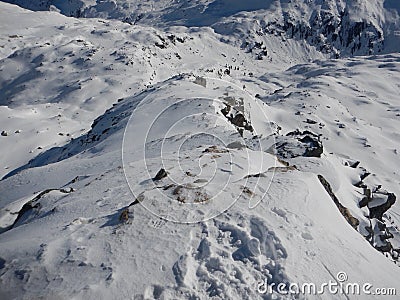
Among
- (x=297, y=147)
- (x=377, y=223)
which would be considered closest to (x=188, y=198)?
(x=297, y=147)

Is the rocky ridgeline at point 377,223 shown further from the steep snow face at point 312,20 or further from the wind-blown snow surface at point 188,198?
the steep snow face at point 312,20

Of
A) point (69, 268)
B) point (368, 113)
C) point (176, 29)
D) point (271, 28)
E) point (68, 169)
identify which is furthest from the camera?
point (271, 28)

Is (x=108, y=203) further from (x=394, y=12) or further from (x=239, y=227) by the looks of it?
(x=394, y=12)

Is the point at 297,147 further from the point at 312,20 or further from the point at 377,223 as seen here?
the point at 312,20

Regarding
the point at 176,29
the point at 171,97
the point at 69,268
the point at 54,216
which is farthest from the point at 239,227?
the point at 176,29

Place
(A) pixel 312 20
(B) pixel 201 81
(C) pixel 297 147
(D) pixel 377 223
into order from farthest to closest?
1. (A) pixel 312 20
2. (B) pixel 201 81
3. (C) pixel 297 147
4. (D) pixel 377 223

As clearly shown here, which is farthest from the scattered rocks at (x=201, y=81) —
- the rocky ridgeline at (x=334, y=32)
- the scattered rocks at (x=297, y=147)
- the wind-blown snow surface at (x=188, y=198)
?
the rocky ridgeline at (x=334, y=32)

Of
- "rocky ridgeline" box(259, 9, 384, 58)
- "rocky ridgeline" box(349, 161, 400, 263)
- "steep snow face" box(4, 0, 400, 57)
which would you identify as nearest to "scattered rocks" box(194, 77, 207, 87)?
"rocky ridgeline" box(349, 161, 400, 263)
